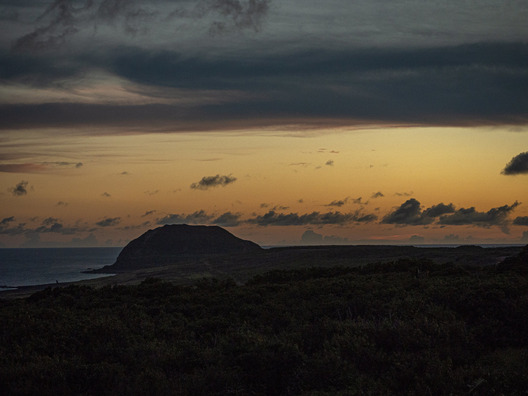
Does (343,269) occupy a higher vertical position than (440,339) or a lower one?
lower

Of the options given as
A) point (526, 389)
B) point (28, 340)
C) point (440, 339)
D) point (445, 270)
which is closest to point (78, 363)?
point (28, 340)

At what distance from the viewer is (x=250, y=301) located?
25.8m

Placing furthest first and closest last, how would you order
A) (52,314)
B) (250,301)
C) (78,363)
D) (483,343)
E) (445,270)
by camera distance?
(445,270) < (250,301) < (52,314) < (483,343) < (78,363)

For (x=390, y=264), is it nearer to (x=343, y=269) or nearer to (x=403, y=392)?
(x=343, y=269)

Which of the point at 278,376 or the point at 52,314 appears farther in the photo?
the point at 52,314

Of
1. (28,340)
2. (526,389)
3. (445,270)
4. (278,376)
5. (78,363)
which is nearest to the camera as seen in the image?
(526,389)

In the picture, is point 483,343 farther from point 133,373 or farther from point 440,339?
point 133,373

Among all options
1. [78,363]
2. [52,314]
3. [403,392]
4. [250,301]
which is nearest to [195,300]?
[250,301]

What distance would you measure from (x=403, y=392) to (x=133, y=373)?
6822 mm

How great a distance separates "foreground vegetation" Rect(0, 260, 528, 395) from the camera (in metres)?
12.2

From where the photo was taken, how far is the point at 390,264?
4016 cm

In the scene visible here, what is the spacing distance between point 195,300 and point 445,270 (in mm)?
17056

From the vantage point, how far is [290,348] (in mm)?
13828

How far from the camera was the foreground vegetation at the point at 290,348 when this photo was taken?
40.1 feet
